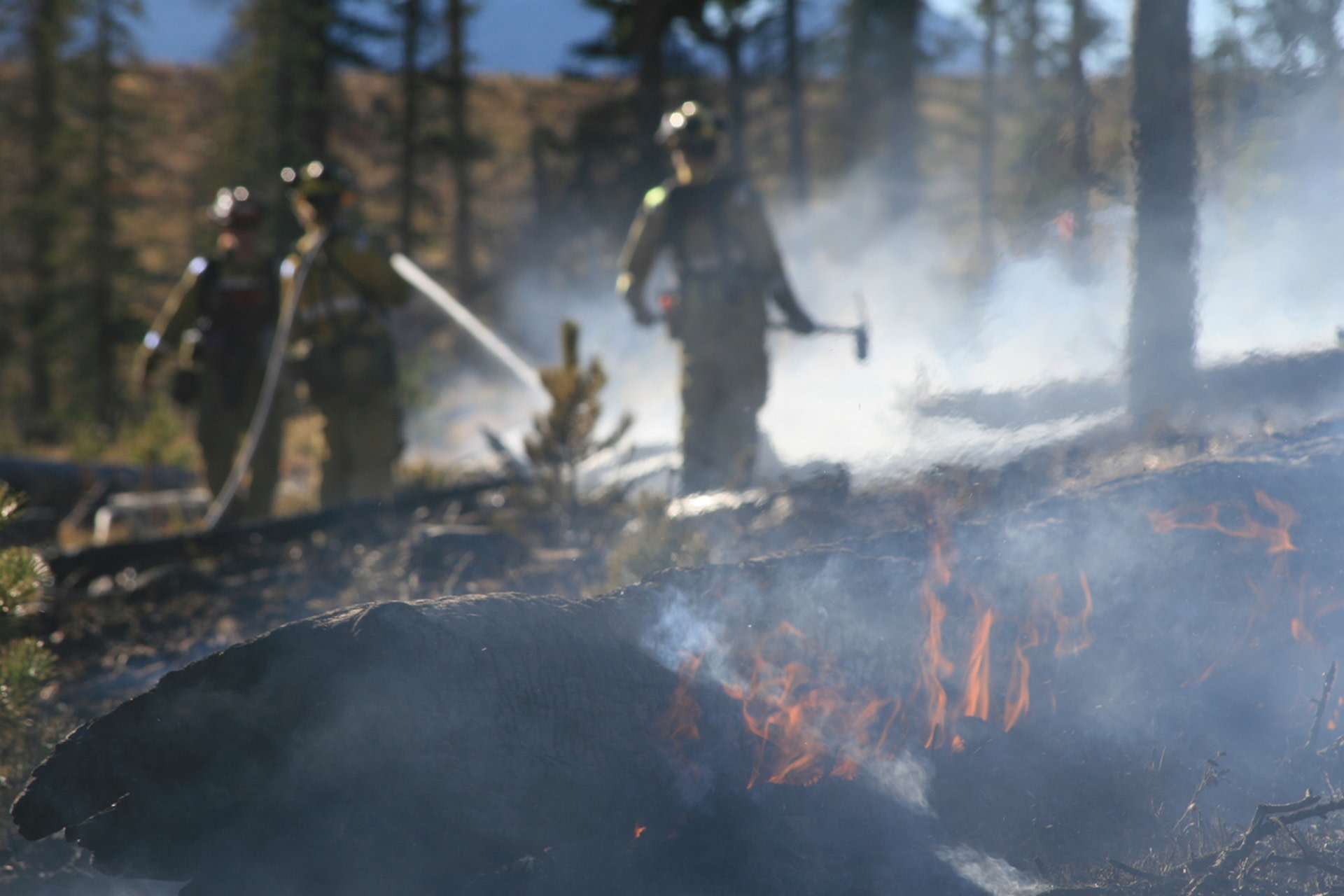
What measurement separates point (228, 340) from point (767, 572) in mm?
5371

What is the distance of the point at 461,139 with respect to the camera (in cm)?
2211

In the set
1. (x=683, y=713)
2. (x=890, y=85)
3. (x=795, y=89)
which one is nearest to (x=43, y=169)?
(x=795, y=89)

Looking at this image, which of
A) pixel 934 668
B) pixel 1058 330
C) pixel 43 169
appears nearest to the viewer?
pixel 934 668

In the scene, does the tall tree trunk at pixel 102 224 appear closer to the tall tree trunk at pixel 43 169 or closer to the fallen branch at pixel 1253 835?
the tall tree trunk at pixel 43 169

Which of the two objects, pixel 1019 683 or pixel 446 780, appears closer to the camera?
pixel 446 780

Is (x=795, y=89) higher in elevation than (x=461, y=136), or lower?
higher

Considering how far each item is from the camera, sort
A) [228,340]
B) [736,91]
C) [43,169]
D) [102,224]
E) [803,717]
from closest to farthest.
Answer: [803,717] < [228,340] < [102,224] < [43,169] < [736,91]

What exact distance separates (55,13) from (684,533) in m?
18.4

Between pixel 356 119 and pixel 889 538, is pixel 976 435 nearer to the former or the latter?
pixel 889 538

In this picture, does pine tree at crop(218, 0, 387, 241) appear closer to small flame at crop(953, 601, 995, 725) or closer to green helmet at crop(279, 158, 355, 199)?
green helmet at crop(279, 158, 355, 199)

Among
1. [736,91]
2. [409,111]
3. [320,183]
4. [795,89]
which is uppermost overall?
[795,89]

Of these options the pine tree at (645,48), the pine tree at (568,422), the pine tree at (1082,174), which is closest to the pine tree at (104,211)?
the pine tree at (645,48)

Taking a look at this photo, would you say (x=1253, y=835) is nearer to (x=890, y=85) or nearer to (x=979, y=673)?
(x=979, y=673)

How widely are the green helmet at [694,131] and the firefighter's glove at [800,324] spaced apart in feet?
3.51
